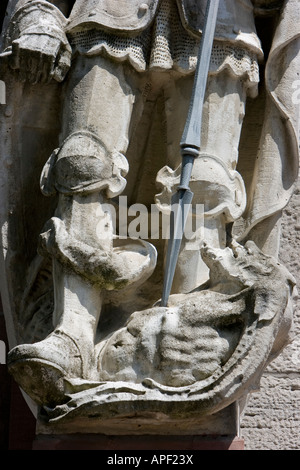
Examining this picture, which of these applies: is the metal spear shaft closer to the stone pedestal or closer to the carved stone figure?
the carved stone figure

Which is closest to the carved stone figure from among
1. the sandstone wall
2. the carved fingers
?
the carved fingers

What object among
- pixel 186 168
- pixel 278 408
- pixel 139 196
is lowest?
pixel 278 408

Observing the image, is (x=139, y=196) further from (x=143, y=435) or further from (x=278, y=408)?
(x=143, y=435)

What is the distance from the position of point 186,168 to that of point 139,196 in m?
0.51

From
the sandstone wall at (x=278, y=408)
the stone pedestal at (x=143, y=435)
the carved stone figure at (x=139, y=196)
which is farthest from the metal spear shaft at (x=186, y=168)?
the sandstone wall at (x=278, y=408)

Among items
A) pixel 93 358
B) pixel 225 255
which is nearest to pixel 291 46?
pixel 225 255

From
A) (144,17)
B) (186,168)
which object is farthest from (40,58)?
(186,168)

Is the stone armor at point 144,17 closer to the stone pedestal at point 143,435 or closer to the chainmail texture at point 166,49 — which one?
the chainmail texture at point 166,49

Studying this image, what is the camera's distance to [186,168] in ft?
13.9

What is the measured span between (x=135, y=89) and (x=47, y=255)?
517mm

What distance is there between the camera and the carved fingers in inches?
174

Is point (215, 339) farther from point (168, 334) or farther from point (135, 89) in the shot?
point (135, 89)

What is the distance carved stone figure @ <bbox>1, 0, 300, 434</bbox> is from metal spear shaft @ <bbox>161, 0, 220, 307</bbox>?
0.06m

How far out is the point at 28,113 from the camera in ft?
15.1
